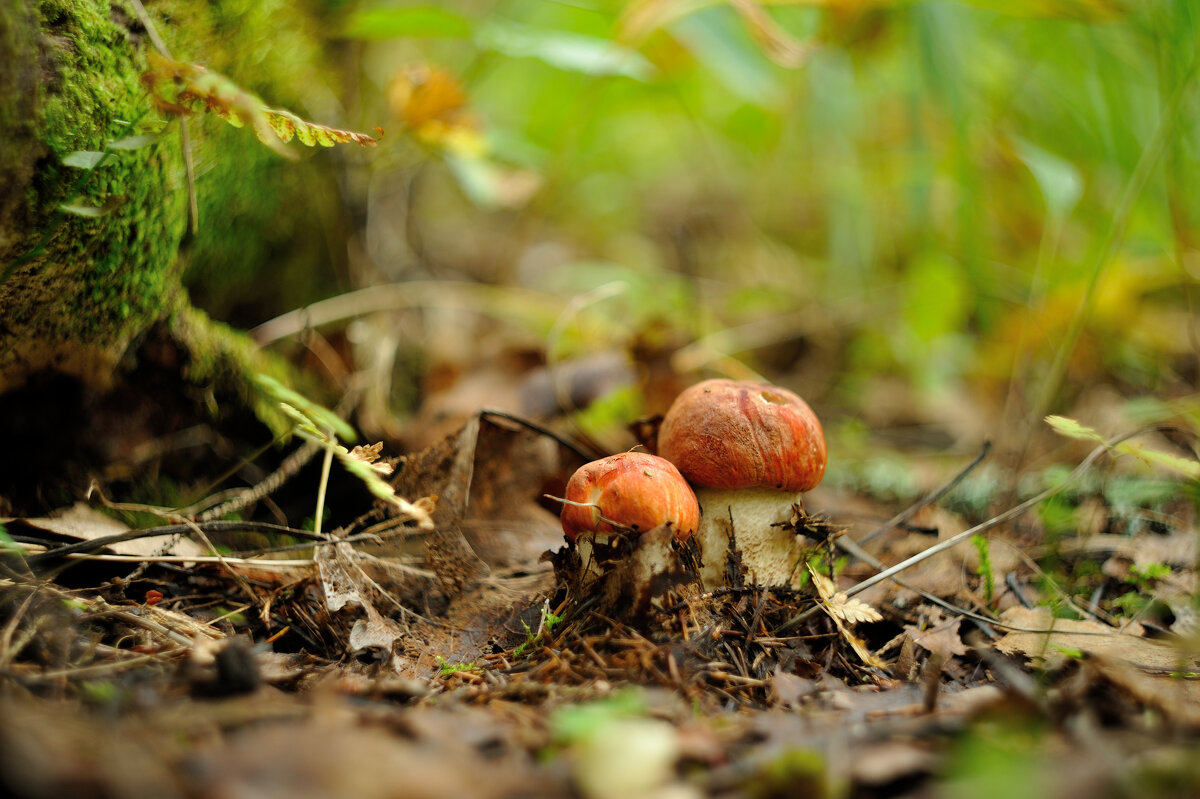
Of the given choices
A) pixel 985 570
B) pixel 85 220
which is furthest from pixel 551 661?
pixel 85 220

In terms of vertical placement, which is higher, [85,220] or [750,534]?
[85,220]

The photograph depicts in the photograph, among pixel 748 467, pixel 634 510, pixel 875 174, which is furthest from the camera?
pixel 875 174

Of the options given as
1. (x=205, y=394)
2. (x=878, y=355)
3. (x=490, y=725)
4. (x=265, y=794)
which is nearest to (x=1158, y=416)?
(x=878, y=355)

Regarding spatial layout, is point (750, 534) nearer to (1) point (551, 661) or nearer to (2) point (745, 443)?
(2) point (745, 443)

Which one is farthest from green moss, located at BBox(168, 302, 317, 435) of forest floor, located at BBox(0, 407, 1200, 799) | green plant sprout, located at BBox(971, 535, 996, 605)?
green plant sprout, located at BBox(971, 535, 996, 605)

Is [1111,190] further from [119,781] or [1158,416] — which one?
[119,781]

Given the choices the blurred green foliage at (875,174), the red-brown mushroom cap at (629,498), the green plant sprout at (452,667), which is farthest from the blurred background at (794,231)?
the green plant sprout at (452,667)
